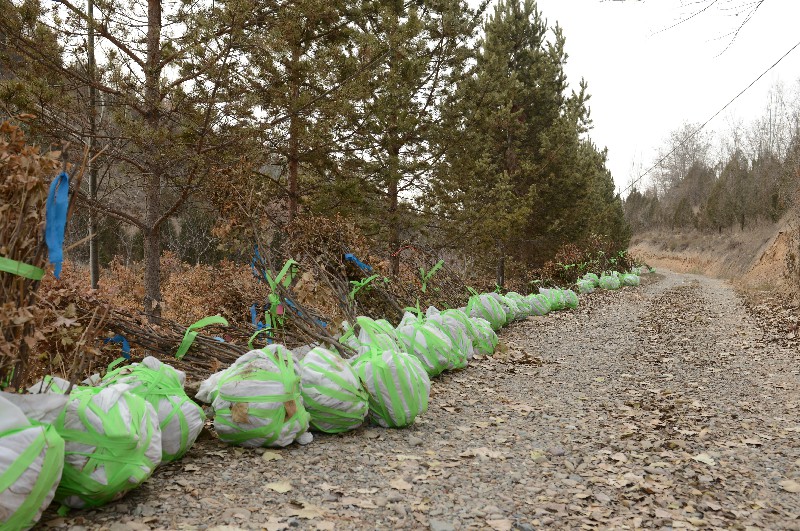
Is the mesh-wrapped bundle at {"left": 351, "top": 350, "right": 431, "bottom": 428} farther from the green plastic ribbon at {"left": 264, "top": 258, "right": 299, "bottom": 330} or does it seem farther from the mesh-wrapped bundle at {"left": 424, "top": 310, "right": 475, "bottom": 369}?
the mesh-wrapped bundle at {"left": 424, "top": 310, "right": 475, "bottom": 369}

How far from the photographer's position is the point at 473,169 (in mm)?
14516

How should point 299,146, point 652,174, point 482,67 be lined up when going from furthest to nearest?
point 652,174 < point 482,67 < point 299,146

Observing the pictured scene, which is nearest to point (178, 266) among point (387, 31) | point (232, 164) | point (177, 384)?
point (387, 31)

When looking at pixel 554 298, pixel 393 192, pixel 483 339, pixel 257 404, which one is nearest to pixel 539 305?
pixel 554 298

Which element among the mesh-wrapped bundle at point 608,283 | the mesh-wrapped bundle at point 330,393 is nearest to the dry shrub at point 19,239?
the mesh-wrapped bundle at point 330,393

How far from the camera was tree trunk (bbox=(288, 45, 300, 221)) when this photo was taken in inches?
327

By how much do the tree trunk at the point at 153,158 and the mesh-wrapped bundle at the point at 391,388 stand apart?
330 cm

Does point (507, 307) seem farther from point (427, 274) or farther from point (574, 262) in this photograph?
point (574, 262)

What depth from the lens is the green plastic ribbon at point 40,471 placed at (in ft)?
6.54

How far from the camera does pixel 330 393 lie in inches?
141

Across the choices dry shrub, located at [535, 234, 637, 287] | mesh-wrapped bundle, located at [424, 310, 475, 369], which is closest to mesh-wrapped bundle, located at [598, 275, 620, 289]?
dry shrub, located at [535, 234, 637, 287]

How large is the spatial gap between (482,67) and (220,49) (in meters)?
10.7

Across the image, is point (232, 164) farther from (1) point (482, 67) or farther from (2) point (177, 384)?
(1) point (482, 67)

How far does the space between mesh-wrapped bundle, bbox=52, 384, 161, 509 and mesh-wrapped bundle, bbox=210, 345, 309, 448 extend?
28.0 inches
